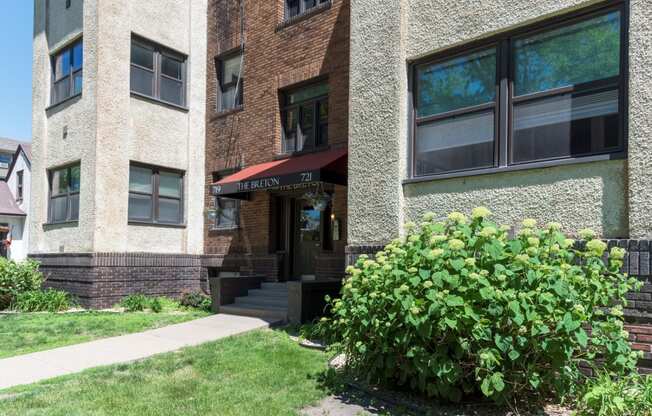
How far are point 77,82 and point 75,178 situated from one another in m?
2.57

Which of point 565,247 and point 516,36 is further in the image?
point 516,36

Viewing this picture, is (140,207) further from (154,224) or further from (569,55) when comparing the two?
(569,55)

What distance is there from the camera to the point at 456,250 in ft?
14.1

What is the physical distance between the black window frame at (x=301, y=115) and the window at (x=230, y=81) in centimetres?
170

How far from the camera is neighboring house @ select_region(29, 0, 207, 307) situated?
11.7 meters

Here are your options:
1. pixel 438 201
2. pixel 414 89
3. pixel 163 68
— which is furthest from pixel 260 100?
pixel 438 201

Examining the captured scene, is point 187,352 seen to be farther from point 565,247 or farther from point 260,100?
point 260,100

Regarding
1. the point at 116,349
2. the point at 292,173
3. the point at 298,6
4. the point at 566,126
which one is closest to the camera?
the point at 566,126

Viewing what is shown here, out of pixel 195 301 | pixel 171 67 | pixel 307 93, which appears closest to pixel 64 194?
pixel 171 67

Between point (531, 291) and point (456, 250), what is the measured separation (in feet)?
2.28

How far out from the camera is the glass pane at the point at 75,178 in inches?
492

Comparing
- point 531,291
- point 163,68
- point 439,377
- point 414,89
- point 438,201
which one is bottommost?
point 439,377

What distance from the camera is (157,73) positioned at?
42.6 ft

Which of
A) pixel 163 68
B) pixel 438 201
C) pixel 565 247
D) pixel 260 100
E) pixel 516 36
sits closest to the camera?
pixel 565 247
